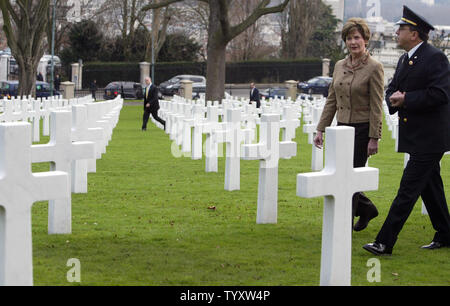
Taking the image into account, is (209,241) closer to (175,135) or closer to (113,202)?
(113,202)

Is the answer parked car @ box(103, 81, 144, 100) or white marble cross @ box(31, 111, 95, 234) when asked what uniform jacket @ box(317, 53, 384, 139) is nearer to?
white marble cross @ box(31, 111, 95, 234)

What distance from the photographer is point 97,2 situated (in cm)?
6394

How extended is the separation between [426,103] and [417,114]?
0.55 feet

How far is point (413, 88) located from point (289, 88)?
49.0 m

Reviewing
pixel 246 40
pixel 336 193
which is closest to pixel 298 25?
pixel 246 40

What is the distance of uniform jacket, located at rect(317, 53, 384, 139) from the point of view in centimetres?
713

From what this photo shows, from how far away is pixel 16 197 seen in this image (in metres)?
4.39

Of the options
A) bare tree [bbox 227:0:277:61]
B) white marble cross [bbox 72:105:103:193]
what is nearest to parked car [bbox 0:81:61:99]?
bare tree [bbox 227:0:277:61]

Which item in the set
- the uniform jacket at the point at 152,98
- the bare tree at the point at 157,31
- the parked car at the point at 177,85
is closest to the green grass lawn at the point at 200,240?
the uniform jacket at the point at 152,98

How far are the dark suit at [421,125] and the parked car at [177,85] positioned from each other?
49.5 metres

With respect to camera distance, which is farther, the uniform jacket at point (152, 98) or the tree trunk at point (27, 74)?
the tree trunk at point (27, 74)

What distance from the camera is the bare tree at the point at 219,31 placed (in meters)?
33.6

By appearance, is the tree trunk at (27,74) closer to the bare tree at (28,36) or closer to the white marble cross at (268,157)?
the bare tree at (28,36)
